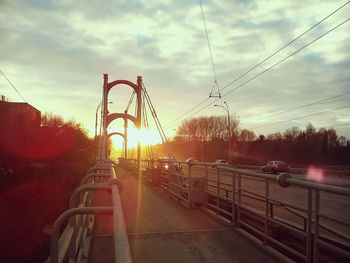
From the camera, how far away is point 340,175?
1548 inches

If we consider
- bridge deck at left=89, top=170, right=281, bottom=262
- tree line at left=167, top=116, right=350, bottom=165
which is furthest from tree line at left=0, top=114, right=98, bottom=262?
tree line at left=167, top=116, right=350, bottom=165

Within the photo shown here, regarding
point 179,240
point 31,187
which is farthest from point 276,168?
point 179,240

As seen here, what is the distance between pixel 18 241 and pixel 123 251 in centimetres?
1177

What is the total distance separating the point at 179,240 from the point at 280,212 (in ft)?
21.6

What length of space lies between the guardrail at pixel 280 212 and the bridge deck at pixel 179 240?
38cm

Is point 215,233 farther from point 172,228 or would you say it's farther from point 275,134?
point 275,134

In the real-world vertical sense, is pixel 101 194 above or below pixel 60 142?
below

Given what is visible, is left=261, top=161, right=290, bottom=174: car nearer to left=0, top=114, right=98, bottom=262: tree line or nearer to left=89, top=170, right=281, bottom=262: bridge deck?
left=0, top=114, right=98, bottom=262: tree line

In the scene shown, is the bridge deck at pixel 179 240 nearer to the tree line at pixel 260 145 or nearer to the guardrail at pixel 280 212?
the guardrail at pixel 280 212

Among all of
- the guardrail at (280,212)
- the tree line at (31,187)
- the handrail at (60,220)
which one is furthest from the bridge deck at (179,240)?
the handrail at (60,220)

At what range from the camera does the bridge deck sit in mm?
6457

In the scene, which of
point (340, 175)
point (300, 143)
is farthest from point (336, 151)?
point (340, 175)

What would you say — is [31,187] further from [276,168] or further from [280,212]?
[276,168]

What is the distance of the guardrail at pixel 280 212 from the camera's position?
209 inches
